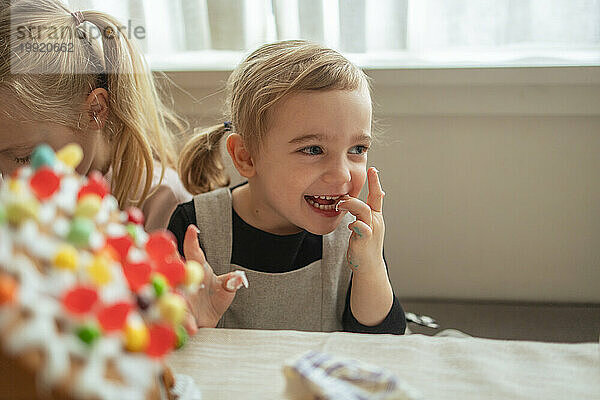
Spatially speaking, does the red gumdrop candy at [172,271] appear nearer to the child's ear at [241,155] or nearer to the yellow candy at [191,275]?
the yellow candy at [191,275]

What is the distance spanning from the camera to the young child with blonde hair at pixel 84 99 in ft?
3.76

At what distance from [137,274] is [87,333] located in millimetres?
73

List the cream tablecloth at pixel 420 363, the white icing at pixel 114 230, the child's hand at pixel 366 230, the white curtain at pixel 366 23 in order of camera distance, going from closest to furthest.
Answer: the white icing at pixel 114 230 → the cream tablecloth at pixel 420 363 → the child's hand at pixel 366 230 → the white curtain at pixel 366 23

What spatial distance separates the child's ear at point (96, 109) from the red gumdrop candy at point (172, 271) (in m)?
0.80

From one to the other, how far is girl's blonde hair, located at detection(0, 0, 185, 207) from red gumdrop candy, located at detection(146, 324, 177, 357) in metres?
0.85

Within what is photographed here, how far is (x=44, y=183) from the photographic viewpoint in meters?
0.45

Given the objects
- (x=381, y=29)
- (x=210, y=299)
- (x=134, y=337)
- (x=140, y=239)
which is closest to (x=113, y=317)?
(x=134, y=337)

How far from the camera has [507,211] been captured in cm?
142

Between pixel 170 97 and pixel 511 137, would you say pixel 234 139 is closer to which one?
pixel 170 97

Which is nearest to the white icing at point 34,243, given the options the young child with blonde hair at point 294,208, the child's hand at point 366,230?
the young child with blonde hair at point 294,208

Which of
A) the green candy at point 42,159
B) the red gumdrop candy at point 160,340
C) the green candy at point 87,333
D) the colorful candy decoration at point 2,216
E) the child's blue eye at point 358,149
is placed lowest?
the child's blue eye at point 358,149

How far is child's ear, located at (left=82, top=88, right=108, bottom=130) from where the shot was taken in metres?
1.21

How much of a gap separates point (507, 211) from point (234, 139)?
66cm

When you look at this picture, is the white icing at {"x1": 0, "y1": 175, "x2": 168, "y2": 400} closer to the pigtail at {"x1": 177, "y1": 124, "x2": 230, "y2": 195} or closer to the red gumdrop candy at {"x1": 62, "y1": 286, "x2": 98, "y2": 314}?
the red gumdrop candy at {"x1": 62, "y1": 286, "x2": 98, "y2": 314}
